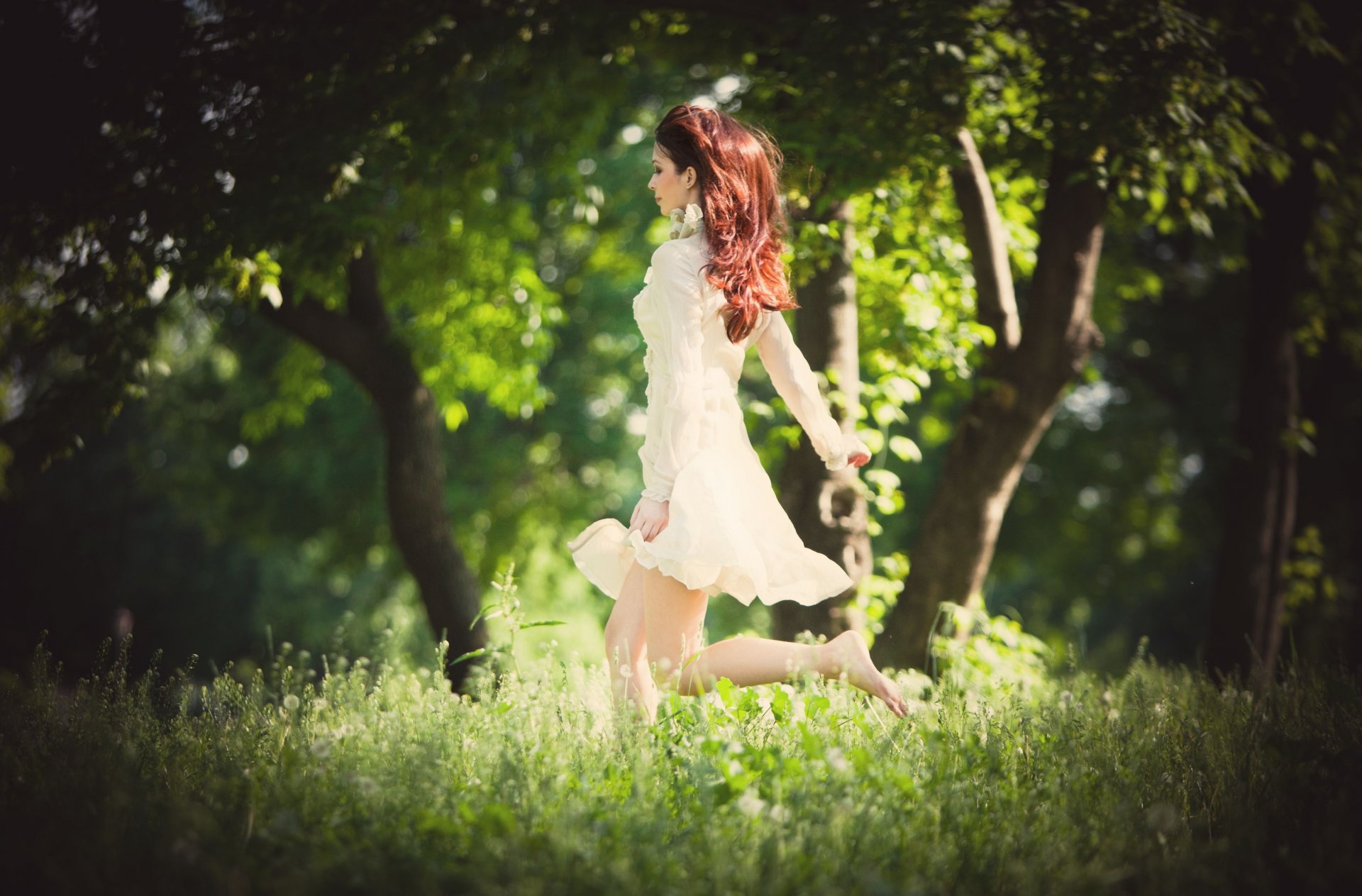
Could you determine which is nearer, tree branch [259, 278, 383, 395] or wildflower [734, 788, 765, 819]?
wildflower [734, 788, 765, 819]

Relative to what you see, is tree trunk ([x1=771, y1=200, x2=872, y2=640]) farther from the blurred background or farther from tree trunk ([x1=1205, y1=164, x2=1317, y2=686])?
tree trunk ([x1=1205, y1=164, x2=1317, y2=686])

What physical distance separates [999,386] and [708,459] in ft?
10.3

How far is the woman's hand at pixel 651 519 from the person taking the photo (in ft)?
10.1

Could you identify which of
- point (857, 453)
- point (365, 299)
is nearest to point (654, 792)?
point (857, 453)

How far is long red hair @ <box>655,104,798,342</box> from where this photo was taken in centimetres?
323

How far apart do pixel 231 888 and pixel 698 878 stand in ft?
3.10

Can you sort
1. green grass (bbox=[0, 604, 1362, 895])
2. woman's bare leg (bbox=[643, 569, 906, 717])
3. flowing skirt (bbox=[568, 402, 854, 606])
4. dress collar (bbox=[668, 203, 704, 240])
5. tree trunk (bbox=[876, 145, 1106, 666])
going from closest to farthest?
green grass (bbox=[0, 604, 1362, 895])
flowing skirt (bbox=[568, 402, 854, 606])
woman's bare leg (bbox=[643, 569, 906, 717])
dress collar (bbox=[668, 203, 704, 240])
tree trunk (bbox=[876, 145, 1106, 666])

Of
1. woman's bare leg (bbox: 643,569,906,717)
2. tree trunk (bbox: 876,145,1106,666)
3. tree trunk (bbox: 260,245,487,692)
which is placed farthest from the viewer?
tree trunk (bbox: 260,245,487,692)

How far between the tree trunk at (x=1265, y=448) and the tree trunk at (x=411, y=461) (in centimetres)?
560

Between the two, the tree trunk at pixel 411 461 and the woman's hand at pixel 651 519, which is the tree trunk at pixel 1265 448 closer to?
the tree trunk at pixel 411 461

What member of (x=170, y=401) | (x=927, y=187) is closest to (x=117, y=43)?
(x=927, y=187)

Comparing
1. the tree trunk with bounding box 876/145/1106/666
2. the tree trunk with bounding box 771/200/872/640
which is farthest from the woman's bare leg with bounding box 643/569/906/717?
the tree trunk with bounding box 876/145/1106/666

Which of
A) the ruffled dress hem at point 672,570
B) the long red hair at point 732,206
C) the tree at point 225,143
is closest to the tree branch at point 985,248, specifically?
the tree at point 225,143

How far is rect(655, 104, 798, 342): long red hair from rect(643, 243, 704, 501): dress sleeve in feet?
0.33
